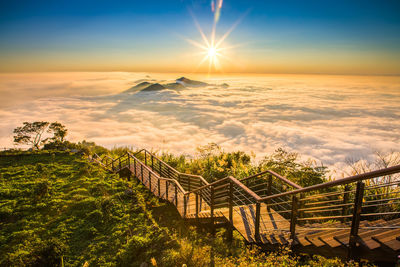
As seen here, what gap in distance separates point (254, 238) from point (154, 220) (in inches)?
154

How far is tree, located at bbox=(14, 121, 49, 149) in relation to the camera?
3191 centimetres

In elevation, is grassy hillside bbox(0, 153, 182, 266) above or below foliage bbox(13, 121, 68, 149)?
above

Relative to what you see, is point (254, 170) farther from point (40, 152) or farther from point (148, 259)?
point (40, 152)

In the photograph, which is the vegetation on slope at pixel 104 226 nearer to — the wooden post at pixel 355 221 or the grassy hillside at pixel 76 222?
the grassy hillside at pixel 76 222

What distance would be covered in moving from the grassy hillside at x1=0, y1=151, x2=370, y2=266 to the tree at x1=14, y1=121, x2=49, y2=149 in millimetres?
25981

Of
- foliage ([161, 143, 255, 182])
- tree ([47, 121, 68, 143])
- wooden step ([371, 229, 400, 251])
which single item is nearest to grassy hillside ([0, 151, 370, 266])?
wooden step ([371, 229, 400, 251])

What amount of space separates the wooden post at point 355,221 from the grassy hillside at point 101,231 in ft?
0.87

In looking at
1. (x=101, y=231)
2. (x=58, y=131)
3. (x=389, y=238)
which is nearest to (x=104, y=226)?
(x=101, y=231)

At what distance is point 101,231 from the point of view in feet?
22.2

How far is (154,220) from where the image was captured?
7266 mm

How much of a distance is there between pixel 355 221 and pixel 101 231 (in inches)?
261

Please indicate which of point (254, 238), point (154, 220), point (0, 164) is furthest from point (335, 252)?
point (0, 164)

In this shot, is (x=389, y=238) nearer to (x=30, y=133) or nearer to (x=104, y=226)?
(x=104, y=226)

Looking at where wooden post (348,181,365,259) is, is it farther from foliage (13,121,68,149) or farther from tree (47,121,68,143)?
foliage (13,121,68,149)
